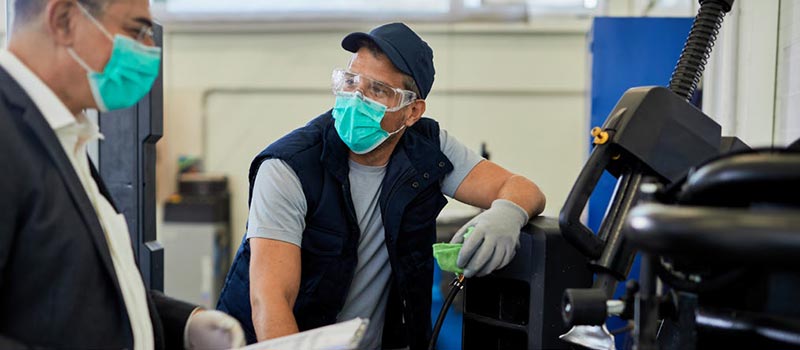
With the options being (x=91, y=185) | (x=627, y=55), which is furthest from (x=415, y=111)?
(x=627, y=55)

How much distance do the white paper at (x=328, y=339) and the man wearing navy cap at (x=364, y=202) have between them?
31 cm

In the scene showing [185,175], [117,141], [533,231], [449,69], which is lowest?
[185,175]

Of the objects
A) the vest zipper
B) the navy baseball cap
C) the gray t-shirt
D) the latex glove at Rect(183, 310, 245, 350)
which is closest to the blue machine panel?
the gray t-shirt

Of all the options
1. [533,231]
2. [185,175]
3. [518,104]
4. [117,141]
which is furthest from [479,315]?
[185,175]

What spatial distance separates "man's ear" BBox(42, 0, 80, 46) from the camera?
2.97 feet

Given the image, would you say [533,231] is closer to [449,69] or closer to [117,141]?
[117,141]

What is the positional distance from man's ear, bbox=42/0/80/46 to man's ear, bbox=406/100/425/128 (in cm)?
82

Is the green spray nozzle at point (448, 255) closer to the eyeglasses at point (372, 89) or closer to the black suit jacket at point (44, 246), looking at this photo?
the eyeglasses at point (372, 89)

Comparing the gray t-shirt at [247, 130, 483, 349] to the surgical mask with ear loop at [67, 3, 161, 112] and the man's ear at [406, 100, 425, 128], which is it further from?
the surgical mask with ear loop at [67, 3, 161, 112]

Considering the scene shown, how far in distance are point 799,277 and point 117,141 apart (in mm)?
1474

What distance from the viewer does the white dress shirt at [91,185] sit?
87 cm

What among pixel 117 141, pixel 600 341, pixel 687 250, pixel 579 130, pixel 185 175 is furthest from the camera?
pixel 185 175

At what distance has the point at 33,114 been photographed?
0.84 metres

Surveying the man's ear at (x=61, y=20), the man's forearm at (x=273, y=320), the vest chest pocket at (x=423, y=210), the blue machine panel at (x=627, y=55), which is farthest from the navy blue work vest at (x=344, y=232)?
the blue machine panel at (x=627, y=55)
